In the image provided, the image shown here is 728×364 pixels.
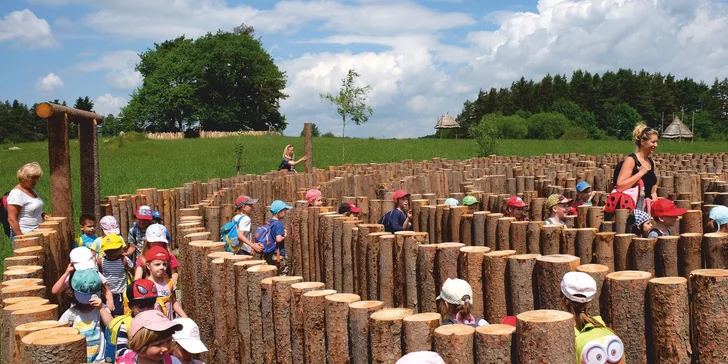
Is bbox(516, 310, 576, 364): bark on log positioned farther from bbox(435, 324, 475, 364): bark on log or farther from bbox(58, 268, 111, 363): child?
bbox(58, 268, 111, 363): child

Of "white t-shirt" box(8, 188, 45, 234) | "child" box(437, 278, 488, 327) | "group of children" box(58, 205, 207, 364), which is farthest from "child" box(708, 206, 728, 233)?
"white t-shirt" box(8, 188, 45, 234)

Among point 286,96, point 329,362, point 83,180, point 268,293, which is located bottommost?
point 329,362

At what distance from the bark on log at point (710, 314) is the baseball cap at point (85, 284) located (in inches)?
180

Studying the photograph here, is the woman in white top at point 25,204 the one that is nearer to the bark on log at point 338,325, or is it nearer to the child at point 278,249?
the child at point 278,249

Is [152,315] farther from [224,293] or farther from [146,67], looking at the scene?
[146,67]

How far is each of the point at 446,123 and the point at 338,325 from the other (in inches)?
3255

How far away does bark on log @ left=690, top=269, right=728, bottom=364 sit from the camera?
181 inches

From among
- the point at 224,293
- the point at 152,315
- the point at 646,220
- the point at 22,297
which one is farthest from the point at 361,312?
the point at 646,220

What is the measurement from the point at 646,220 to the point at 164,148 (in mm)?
48497

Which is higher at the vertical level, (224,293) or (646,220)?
(646,220)

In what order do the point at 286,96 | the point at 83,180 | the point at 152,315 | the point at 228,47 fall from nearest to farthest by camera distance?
the point at 152,315
the point at 83,180
the point at 228,47
the point at 286,96

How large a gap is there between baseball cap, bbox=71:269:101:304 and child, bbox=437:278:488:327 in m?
2.93

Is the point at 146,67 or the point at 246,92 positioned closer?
the point at 246,92

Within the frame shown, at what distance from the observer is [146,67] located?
91625mm
